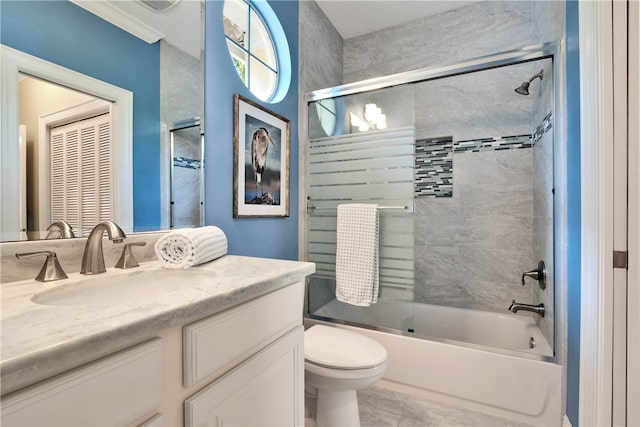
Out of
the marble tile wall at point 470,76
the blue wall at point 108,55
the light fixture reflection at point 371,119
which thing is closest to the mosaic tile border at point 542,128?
the marble tile wall at point 470,76

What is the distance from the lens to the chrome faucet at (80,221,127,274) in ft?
2.91

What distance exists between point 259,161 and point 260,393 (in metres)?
Result: 1.23

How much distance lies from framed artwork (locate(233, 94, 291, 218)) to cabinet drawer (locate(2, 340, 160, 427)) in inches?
42.4

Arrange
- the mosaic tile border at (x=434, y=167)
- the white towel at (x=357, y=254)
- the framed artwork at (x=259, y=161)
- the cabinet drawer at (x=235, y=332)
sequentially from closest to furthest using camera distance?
the cabinet drawer at (x=235, y=332), the framed artwork at (x=259, y=161), the white towel at (x=357, y=254), the mosaic tile border at (x=434, y=167)

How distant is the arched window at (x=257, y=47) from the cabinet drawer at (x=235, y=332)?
1326 mm

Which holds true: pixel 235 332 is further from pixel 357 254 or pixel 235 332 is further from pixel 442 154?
pixel 442 154

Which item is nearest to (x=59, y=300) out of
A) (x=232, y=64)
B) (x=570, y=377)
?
(x=232, y=64)

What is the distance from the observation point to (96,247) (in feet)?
2.96

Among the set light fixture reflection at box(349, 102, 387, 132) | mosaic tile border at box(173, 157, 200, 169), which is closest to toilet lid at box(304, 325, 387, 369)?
mosaic tile border at box(173, 157, 200, 169)

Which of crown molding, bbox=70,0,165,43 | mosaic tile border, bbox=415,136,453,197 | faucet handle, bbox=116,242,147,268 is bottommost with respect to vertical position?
faucet handle, bbox=116,242,147,268

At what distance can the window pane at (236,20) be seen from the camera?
62.5 inches

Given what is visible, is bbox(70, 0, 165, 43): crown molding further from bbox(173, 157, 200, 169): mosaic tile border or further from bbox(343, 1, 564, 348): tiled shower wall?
bbox(343, 1, 564, 348): tiled shower wall

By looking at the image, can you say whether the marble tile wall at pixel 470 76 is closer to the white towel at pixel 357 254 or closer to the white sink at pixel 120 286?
the white towel at pixel 357 254

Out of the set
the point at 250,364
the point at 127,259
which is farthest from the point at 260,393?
the point at 127,259
